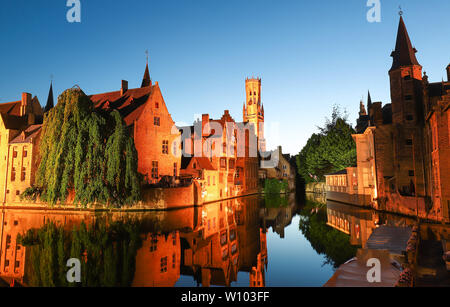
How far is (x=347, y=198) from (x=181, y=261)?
3208 cm

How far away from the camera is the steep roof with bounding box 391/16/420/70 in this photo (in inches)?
1129

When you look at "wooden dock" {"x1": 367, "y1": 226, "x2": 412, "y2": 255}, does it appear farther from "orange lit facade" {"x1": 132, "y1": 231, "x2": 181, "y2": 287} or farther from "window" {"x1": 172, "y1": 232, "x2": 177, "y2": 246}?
"window" {"x1": 172, "y1": 232, "x2": 177, "y2": 246}

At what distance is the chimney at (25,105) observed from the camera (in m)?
42.0

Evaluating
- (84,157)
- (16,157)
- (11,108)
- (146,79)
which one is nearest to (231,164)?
(146,79)

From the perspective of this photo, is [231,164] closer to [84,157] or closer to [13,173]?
[84,157]

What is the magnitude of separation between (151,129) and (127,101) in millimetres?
6076

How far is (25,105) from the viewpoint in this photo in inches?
1658

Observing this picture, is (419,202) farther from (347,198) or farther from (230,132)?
(230,132)

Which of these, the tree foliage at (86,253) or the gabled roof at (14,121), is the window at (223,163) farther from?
the gabled roof at (14,121)

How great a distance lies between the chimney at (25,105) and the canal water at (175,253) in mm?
29034

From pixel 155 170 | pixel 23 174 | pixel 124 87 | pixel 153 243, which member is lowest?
pixel 153 243

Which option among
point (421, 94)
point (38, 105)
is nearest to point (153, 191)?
point (421, 94)

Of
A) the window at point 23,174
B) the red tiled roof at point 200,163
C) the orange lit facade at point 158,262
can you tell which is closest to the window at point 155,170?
the red tiled roof at point 200,163

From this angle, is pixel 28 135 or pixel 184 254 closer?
pixel 184 254
